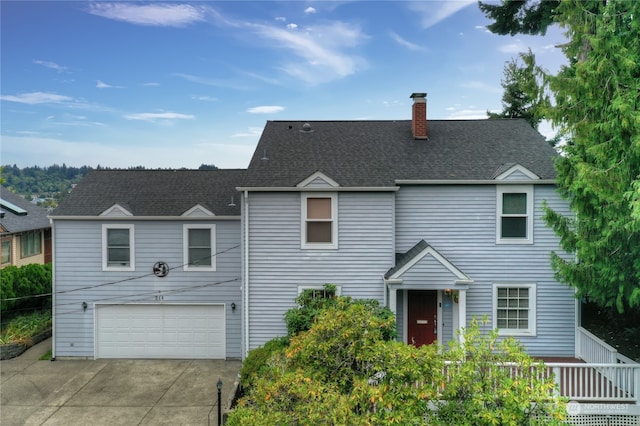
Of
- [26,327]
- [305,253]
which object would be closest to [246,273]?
[305,253]

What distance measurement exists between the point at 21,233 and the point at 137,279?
1348 cm

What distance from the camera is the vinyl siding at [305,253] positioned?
11047 mm

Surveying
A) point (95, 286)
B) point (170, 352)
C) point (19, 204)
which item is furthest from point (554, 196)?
point (19, 204)

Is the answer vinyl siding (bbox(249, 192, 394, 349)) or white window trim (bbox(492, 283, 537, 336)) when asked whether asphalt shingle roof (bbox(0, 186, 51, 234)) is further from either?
white window trim (bbox(492, 283, 537, 336))

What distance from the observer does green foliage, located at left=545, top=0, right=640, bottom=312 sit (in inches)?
266

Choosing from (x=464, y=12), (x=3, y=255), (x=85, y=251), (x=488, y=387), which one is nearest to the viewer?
(x=488, y=387)

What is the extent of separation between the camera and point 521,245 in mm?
11211

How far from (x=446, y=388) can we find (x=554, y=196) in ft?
28.9

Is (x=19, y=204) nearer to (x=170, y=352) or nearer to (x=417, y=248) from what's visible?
(x=170, y=352)

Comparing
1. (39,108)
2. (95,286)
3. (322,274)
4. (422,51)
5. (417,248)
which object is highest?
(422,51)

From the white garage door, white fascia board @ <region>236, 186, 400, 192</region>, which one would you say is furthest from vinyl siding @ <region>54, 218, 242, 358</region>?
white fascia board @ <region>236, 186, 400, 192</region>

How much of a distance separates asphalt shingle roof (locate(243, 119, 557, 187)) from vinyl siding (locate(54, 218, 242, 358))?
338cm

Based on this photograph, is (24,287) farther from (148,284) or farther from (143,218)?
(143,218)

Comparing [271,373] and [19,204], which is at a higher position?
[19,204]
